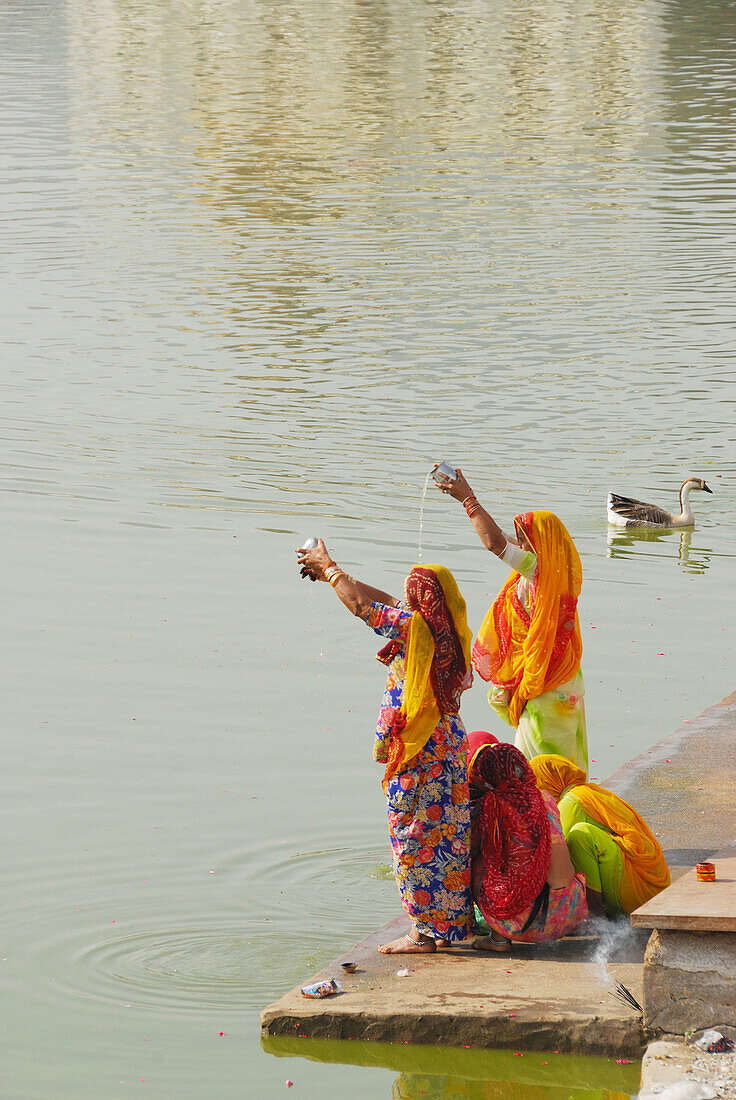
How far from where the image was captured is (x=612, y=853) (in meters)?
6.09

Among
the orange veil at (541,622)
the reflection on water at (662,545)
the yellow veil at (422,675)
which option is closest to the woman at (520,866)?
the yellow veil at (422,675)

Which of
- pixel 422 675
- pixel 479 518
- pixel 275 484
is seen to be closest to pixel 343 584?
pixel 422 675

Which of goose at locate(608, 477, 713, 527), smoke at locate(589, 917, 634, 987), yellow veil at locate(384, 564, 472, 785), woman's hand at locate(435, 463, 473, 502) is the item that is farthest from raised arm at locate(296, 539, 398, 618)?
goose at locate(608, 477, 713, 527)

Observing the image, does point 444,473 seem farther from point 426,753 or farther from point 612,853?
point 612,853

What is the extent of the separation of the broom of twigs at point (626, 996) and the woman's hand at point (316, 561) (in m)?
1.69

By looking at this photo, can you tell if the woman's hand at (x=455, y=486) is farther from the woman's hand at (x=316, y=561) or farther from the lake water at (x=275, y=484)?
the lake water at (x=275, y=484)

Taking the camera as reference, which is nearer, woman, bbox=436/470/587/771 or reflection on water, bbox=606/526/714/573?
woman, bbox=436/470/587/771

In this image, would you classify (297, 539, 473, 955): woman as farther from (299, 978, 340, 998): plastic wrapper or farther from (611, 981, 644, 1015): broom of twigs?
(611, 981, 644, 1015): broom of twigs

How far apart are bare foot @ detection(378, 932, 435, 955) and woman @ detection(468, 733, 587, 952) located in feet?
0.52

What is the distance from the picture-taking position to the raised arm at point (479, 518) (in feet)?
22.2

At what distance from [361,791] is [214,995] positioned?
210cm

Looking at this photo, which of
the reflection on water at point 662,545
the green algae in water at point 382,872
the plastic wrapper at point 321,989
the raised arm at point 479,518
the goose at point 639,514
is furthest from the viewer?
the goose at point 639,514

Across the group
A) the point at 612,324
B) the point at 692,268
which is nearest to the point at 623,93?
the point at 692,268

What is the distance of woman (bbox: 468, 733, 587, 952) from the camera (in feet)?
19.5
